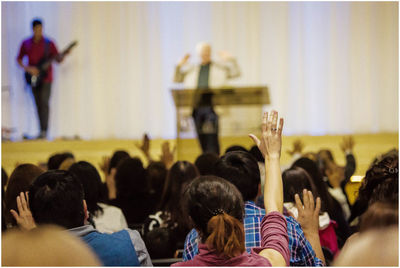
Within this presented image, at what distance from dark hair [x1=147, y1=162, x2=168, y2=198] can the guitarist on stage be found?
13.5 ft

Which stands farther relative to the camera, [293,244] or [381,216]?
[293,244]

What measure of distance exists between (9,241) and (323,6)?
22.8 feet

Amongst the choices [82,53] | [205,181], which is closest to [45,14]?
[82,53]

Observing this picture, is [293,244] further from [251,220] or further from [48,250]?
[48,250]

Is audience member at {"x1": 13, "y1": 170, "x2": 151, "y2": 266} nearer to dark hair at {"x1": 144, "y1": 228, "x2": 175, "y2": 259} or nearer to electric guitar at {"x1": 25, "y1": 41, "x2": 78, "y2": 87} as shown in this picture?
dark hair at {"x1": 144, "y1": 228, "x2": 175, "y2": 259}

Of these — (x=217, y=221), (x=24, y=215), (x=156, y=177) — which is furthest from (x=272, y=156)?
(x=156, y=177)

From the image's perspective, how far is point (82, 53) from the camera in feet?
24.5

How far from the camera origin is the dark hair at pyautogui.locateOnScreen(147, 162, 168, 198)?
8.60ft

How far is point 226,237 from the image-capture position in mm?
1252

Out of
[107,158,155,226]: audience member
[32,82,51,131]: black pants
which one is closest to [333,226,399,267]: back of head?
[107,158,155,226]: audience member

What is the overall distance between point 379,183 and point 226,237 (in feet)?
2.02

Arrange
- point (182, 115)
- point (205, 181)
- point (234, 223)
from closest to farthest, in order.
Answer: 1. point (234, 223)
2. point (205, 181)
3. point (182, 115)

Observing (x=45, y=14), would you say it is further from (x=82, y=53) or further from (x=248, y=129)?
(x=248, y=129)

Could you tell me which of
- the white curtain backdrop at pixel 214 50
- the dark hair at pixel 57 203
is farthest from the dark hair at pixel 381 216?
the white curtain backdrop at pixel 214 50
